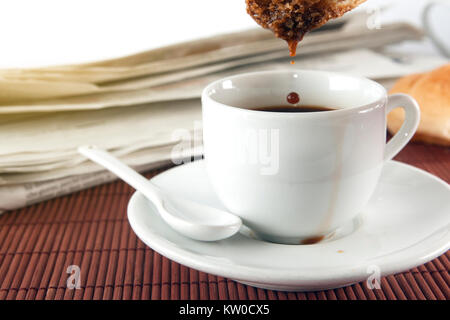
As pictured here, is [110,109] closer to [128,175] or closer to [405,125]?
[128,175]

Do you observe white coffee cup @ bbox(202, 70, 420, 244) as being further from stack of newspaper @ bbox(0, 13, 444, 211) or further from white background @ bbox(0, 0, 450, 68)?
white background @ bbox(0, 0, 450, 68)

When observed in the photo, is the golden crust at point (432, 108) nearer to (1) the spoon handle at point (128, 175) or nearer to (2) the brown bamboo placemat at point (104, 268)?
(2) the brown bamboo placemat at point (104, 268)

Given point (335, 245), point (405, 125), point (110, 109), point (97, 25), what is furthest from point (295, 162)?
point (97, 25)

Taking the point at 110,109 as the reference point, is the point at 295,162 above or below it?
above

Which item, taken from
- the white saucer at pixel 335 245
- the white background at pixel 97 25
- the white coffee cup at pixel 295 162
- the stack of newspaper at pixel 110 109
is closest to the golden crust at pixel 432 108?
Result: the stack of newspaper at pixel 110 109

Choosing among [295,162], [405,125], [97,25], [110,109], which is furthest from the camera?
[97,25]

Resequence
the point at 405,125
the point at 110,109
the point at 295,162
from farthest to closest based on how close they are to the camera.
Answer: the point at 110,109, the point at 405,125, the point at 295,162

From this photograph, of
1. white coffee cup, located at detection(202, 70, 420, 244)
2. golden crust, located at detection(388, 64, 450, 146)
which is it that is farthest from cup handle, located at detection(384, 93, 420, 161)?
golden crust, located at detection(388, 64, 450, 146)
